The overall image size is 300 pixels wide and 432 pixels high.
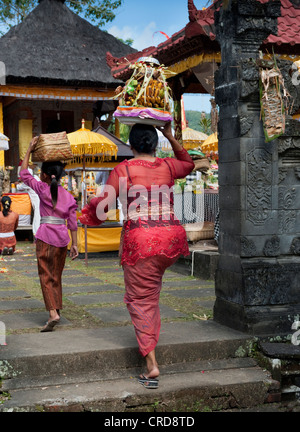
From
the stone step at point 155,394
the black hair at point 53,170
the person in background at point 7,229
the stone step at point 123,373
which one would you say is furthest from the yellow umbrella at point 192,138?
the stone step at point 155,394

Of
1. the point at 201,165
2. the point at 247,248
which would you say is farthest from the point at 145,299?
the point at 201,165

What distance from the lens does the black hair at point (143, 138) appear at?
466 centimetres

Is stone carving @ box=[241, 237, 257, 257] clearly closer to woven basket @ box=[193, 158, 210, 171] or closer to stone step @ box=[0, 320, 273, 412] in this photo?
stone step @ box=[0, 320, 273, 412]

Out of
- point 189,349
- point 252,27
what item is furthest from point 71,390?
point 252,27

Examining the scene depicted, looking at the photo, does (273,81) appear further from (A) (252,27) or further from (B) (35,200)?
(B) (35,200)

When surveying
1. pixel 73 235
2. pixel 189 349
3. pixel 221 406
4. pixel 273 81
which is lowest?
pixel 221 406

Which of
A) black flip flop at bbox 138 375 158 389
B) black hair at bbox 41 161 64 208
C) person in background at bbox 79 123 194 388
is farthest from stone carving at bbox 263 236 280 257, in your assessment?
black hair at bbox 41 161 64 208

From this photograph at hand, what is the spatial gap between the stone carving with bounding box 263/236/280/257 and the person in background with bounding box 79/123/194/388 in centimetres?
116

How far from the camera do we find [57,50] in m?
20.1

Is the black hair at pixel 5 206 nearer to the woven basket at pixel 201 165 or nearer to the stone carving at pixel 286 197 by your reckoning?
the woven basket at pixel 201 165

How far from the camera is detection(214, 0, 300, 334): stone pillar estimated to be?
5.40 m

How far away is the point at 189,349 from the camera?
4.96m

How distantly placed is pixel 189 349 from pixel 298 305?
130 cm
